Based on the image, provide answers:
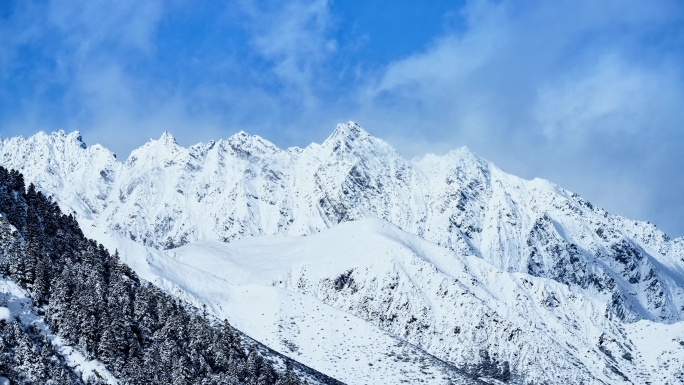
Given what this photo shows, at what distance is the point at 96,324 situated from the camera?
72.4 metres

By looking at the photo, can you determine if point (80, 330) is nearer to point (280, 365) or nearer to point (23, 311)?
point (23, 311)

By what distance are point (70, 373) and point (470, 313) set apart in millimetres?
135227

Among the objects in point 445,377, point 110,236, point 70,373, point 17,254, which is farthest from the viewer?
point 110,236

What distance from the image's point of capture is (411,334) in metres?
185

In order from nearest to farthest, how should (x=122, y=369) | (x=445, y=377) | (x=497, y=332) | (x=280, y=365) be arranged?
(x=122, y=369) → (x=280, y=365) → (x=445, y=377) → (x=497, y=332)

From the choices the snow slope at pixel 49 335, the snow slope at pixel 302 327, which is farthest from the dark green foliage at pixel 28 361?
the snow slope at pixel 302 327

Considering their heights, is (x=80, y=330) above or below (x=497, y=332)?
below

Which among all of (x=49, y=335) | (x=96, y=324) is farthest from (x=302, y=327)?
(x=49, y=335)

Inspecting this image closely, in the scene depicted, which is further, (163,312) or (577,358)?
(577,358)

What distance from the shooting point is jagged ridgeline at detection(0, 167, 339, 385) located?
65.1 meters

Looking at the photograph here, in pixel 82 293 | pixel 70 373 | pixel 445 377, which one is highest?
pixel 445 377

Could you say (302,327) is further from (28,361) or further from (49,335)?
(28,361)

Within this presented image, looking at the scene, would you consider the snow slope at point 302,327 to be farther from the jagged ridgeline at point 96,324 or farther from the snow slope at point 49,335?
the snow slope at point 49,335

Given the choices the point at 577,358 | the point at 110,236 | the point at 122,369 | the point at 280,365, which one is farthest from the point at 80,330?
the point at 577,358
